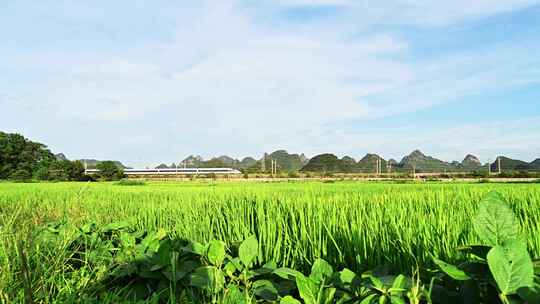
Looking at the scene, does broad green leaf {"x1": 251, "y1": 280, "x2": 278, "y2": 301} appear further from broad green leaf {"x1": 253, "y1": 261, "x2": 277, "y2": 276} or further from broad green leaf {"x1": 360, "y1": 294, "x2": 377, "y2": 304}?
broad green leaf {"x1": 360, "y1": 294, "x2": 377, "y2": 304}

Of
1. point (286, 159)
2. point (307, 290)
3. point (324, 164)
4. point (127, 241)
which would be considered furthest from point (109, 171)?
point (286, 159)

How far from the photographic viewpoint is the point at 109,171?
28.1m

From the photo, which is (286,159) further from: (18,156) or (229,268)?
(229,268)

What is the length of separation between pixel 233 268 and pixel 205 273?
0.10 metres

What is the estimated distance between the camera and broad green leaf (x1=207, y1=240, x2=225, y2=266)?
131 centimetres

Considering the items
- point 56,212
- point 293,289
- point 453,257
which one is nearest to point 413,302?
point 293,289

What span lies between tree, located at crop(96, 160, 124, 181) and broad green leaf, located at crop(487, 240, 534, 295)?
29.6 m

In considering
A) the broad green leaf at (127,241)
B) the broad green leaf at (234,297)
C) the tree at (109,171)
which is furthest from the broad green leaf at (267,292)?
the tree at (109,171)

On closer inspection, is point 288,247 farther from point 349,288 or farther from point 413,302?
point 413,302

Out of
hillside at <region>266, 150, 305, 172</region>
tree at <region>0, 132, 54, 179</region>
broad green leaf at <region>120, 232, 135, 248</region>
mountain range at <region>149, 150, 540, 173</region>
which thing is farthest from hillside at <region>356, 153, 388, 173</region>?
broad green leaf at <region>120, 232, 135, 248</region>

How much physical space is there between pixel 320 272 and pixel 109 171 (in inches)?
1162

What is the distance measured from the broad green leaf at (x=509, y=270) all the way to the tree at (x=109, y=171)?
29.6m

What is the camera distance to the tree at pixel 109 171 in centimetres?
2791

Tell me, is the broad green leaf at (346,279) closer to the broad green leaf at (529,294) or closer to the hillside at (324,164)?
the broad green leaf at (529,294)
